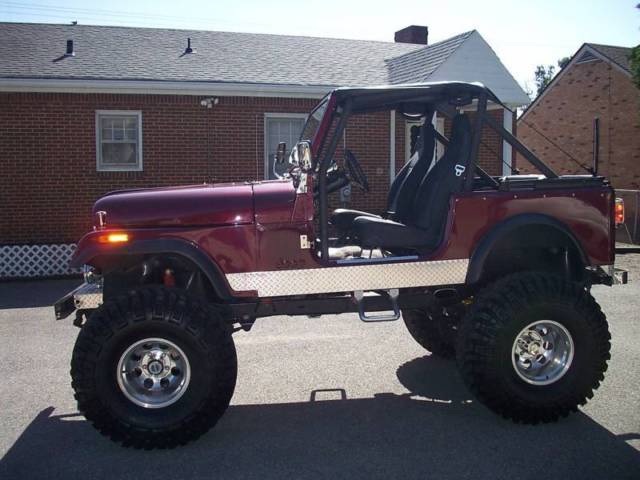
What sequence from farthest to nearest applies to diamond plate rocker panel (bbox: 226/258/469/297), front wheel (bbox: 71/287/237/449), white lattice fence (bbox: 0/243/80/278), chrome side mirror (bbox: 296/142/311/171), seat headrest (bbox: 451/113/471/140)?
1. white lattice fence (bbox: 0/243/80/278)
2. seat headrest (bbox: 451/113/471/140)
3. diamond plate rocker panel (bbox: 226/258/469/297)
4. chrome side mirror (bbox: 296/142/311/171)
5. front wheel (bbox: 71/287/237/449)

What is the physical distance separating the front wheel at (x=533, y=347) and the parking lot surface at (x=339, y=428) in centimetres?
Answer: 19

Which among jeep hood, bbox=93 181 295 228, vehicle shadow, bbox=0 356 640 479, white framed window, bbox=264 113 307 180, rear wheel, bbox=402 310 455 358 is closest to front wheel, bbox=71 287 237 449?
vehicle shadow, bbox=0 356 640 479

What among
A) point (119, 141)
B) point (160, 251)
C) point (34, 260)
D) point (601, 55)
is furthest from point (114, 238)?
point (601, 55)

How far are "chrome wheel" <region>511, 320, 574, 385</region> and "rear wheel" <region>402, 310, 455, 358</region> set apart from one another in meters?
1.20

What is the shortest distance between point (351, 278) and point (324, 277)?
0.65 feet

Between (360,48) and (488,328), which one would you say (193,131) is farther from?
(488,328)

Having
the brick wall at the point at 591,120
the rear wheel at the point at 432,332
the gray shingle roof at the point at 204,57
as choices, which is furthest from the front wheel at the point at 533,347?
the brick wall at the point at 591,120

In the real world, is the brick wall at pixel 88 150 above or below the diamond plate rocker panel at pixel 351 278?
above

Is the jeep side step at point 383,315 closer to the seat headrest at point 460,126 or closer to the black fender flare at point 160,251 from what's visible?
the black fender flare at point 160,251

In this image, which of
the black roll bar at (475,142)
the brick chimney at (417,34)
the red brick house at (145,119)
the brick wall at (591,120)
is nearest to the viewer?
the black roll bar at (475,142)

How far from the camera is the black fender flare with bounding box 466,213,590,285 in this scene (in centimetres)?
477

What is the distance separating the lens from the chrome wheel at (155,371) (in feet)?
14.4

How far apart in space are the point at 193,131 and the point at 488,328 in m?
9.62

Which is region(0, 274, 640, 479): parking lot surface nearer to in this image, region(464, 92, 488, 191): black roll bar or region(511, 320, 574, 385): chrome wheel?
region(511, 320, 574, 385): chrome wheel
